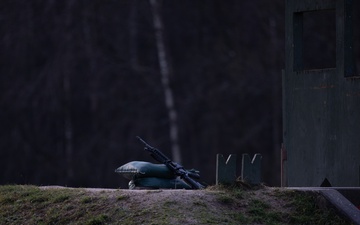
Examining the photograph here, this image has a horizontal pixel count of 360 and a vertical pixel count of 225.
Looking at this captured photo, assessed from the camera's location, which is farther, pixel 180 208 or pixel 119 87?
pixel 119 87

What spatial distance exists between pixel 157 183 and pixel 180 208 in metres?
1.54

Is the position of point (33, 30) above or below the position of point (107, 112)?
above

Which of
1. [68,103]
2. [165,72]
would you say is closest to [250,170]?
[165,72]

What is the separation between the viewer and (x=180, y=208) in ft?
37.3

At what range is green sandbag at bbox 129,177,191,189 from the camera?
42.0 ft

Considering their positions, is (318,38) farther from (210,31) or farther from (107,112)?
(107,112)

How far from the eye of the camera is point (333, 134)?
14172 mm

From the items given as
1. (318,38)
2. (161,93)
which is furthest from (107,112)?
(318,38)

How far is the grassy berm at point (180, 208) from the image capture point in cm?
1132

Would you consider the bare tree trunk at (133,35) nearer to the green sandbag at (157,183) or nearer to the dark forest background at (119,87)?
the dark forest background at (119,87)

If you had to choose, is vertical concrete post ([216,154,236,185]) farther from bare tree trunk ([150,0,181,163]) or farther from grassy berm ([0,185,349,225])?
bare tree trunk ([150,0,181,163])

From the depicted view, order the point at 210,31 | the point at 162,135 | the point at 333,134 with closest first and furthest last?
the point at 333,134 < the point at 162,135 < the point at 210,31

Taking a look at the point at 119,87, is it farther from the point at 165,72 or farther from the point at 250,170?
the point at 250,170

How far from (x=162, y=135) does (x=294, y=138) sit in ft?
55.7
